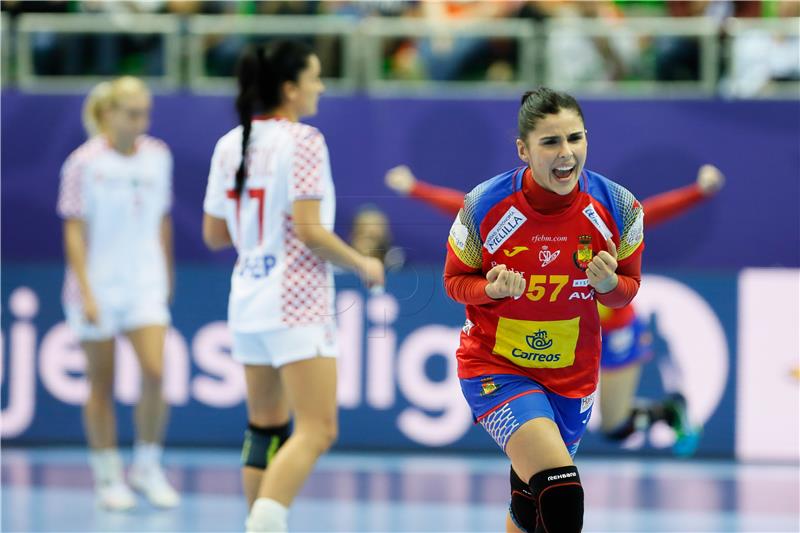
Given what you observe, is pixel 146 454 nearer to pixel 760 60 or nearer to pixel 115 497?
pixel 115 497

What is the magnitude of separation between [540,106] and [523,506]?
1276mm

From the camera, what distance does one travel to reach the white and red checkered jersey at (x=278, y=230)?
462cm

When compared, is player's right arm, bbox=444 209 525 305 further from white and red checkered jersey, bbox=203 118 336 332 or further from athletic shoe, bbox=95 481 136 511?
athletic shoe, bbox=95 481 136 511

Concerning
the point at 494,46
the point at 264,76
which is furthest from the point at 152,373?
the point at 494,46

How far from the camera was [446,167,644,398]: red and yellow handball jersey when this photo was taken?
13.0 ft

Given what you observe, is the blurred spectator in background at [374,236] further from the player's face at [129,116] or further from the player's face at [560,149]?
the player's face at [560,149]

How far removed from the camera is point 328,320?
4711 mm

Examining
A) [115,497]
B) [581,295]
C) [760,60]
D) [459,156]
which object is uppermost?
[760,60]

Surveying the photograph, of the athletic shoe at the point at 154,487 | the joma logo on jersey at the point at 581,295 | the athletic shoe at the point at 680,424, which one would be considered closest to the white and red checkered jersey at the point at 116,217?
the athletic shoe at the point at 154,487

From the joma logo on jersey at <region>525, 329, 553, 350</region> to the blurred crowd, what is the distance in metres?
4.62

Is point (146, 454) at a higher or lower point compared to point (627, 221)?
lower

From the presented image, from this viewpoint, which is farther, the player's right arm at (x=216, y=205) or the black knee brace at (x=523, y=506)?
the player's right arm at (x=216, y=205)

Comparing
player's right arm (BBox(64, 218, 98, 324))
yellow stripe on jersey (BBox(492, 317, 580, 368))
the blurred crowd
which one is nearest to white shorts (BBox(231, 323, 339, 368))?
yellow stripe on jersey (BBox(492, 317, 580, 368))

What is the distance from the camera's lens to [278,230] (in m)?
4.67
